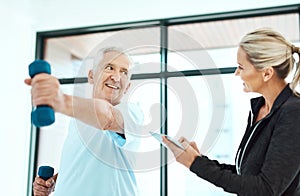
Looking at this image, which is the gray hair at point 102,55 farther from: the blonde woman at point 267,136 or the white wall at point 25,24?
the white wall at point 25,24

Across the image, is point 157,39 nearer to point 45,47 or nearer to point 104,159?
point 104,159

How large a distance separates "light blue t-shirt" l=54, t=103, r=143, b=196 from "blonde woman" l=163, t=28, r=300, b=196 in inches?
6.4

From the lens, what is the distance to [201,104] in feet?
4.38

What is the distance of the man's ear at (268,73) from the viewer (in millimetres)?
1226

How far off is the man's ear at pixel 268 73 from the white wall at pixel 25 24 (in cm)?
187

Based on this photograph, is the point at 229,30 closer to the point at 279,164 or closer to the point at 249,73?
the point at 249,73

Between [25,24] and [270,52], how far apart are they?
2606 mm

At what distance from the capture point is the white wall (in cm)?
308

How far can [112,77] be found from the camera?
118cm

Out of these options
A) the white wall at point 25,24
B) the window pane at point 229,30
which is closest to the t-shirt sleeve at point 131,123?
the window pane at point 229,30

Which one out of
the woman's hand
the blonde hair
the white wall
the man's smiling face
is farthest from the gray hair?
the white wall

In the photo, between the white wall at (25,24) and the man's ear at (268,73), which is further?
the white wall at (25,24)

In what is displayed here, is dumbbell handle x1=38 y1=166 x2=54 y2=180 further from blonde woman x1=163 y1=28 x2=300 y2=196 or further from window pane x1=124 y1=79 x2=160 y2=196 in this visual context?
blonde woman x1=163 y1=28 x2=300 y2=196

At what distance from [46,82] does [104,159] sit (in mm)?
545
